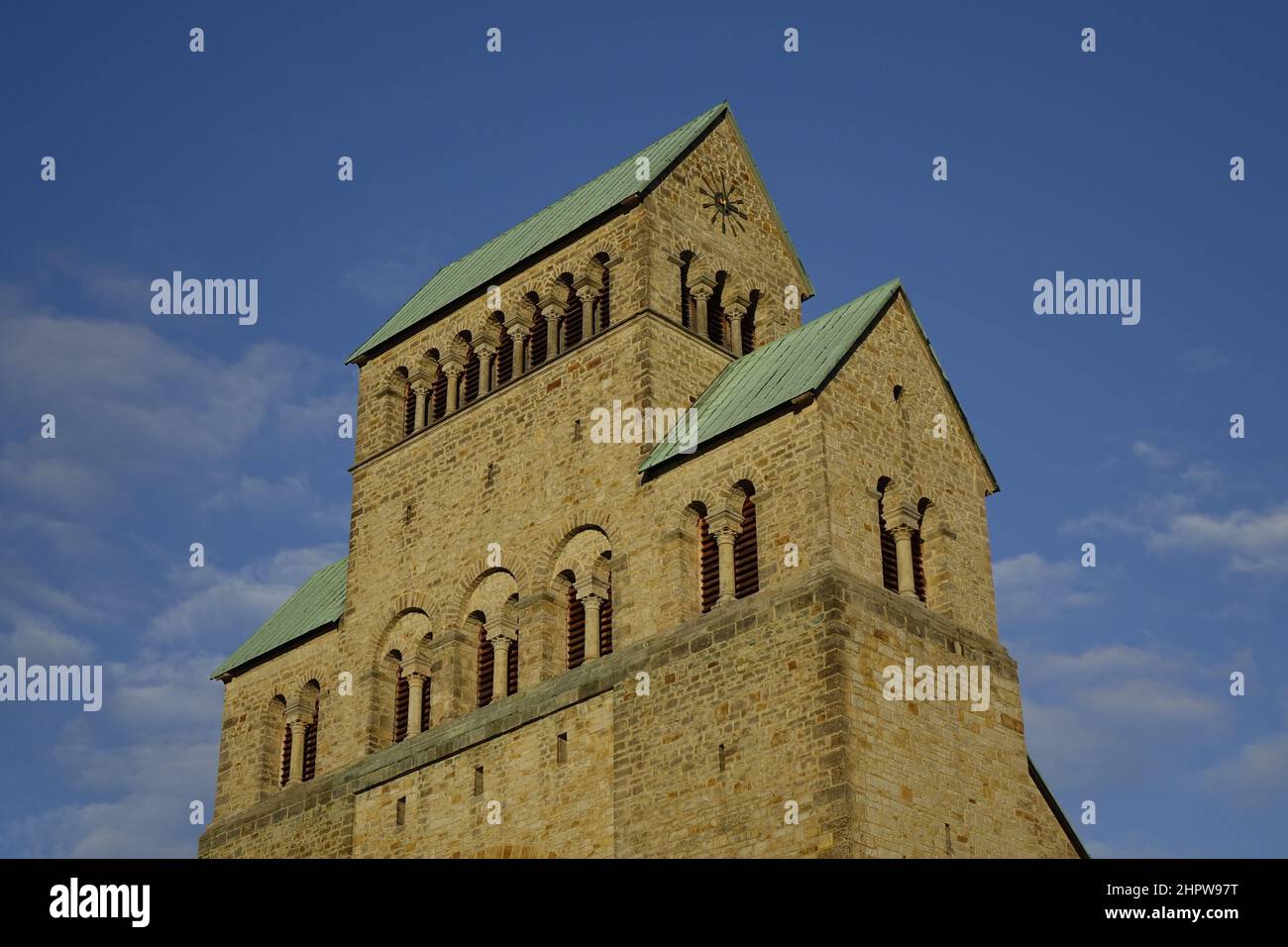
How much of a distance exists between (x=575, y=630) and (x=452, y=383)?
9.26 metres

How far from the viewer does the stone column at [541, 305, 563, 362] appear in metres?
48.5

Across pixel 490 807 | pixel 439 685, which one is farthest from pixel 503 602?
pixel 490 807

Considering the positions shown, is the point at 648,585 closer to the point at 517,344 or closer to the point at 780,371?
the point at 780,371

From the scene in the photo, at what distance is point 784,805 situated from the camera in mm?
37344

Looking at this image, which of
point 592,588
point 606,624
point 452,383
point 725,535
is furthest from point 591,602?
point 452,383

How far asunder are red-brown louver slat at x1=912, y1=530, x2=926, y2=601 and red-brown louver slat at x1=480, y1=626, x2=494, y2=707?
1036 centimetres

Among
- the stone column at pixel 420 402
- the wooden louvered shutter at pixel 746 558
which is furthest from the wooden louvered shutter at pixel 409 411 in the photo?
the wooden louvered shutter at pixel 746 558

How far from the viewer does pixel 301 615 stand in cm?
5269

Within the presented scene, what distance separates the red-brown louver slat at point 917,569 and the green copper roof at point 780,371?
4223 millimetres

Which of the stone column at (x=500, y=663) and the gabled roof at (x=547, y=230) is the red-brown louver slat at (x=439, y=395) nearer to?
the gabled roof at (x=547, y=230)

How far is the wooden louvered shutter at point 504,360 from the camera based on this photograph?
4978 centimetres

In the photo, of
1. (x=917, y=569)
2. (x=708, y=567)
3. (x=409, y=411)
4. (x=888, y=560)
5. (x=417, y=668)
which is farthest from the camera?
(x=409, y=411)
